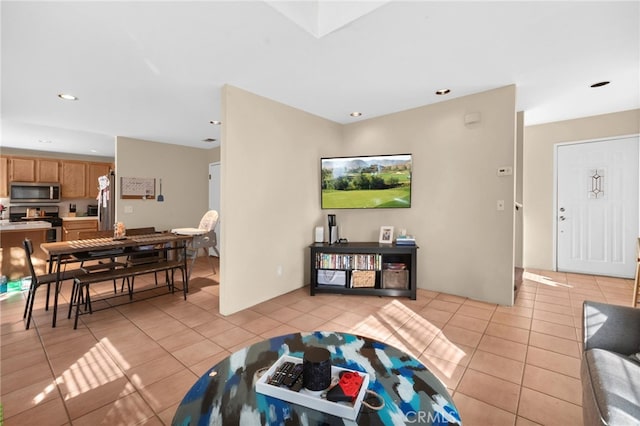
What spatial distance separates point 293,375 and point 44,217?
25.1 ft

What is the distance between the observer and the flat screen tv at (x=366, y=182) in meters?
3.86

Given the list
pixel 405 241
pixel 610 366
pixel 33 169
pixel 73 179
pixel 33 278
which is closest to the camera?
pixel 610 366

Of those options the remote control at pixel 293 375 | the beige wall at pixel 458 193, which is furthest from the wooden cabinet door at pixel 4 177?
the remote control at pixel 293 375

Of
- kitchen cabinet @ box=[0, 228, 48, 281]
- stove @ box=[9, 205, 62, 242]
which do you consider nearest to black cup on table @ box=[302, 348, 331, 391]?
kitchen cabinet @ box=[0, 228, 48, 281]

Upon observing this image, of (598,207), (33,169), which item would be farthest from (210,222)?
(598,207)

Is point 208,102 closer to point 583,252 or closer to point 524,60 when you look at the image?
point 524,60

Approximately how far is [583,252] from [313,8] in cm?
532

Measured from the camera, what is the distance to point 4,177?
5.80m

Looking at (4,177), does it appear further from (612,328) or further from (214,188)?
(612,328)

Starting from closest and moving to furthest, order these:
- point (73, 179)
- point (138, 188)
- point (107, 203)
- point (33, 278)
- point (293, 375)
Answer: point (293, 375), point (33, 278), point (138, 188), point (107, 203), point (73, 179)

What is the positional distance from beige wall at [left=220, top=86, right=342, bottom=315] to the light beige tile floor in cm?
35

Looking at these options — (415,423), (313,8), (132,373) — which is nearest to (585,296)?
(415,423)

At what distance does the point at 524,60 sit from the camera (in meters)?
2.60

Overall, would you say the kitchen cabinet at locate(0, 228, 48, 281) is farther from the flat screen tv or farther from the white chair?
the flat screen tv
